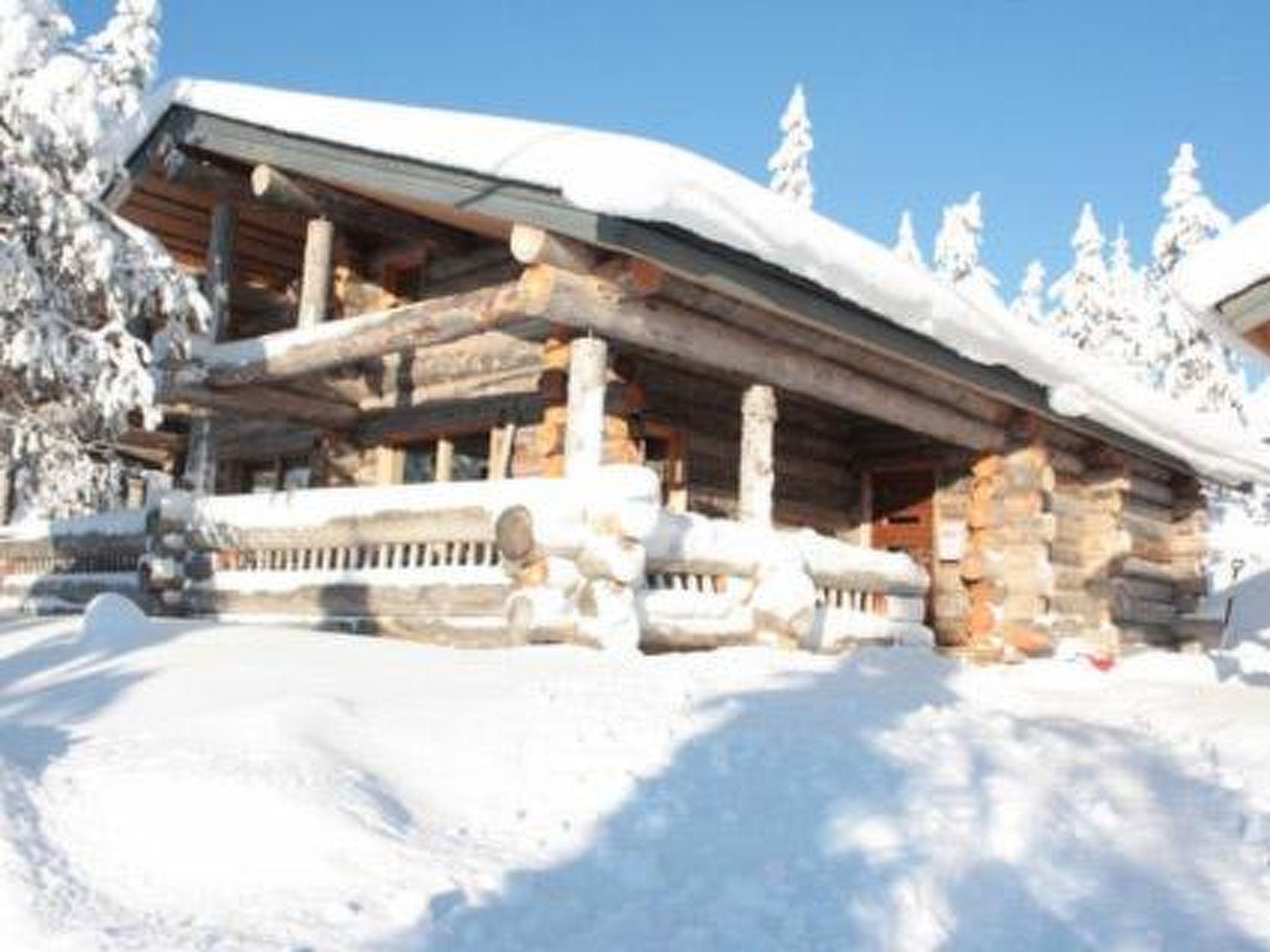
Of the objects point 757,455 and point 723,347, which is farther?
point 757,455

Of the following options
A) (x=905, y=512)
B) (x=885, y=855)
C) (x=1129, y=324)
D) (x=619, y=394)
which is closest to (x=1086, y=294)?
(x=1129, y=324)

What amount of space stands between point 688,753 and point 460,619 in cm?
396

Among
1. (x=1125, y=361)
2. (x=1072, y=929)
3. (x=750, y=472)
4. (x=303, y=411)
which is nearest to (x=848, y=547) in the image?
(x=750, y=472)

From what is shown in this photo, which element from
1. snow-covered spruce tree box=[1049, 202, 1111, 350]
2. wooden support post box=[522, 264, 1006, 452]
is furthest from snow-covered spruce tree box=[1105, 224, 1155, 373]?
wooden support post box=[522, 264, 1006, 452]

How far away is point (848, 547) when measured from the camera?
10055 mm

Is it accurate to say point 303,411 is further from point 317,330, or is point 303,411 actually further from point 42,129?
point 42,129

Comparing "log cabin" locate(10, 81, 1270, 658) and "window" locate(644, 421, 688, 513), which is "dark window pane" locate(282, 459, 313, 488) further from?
"window" locate(644, 421, 688, 513)

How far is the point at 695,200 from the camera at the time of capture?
7.54 metres

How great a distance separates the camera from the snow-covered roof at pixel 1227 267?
6.43 metres

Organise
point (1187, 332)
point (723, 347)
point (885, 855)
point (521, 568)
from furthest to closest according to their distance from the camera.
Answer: point (1187, 332) → point (723, 347) → point (521, 568) → point (885, 855)

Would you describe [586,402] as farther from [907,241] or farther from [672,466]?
[907,241]

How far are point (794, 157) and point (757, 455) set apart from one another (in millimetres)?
31997

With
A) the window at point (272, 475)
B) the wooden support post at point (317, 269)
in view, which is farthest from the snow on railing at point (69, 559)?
the wooden support post at point (317, 269)

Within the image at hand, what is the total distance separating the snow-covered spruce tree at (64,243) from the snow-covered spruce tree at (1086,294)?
2902cm
